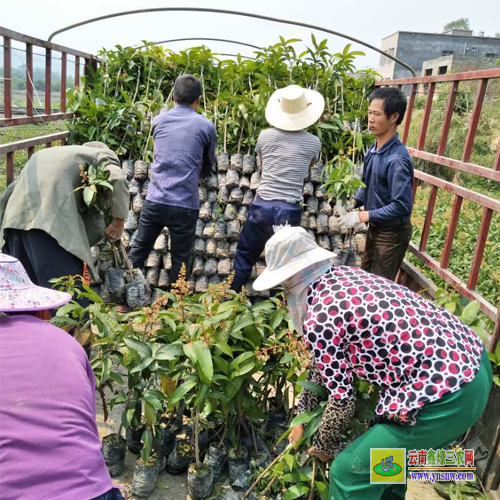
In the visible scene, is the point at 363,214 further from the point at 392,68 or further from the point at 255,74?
the point at 392,68

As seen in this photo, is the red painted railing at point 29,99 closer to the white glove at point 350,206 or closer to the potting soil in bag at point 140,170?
the potting soil in bag at point 140,170

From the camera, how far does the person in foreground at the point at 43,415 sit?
123 cm

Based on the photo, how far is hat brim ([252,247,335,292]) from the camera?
1.73 m

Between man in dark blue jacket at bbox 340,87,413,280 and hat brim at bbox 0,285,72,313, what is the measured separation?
2.12 meters

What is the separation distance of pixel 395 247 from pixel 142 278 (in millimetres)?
2081

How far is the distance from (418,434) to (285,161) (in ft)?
7.98

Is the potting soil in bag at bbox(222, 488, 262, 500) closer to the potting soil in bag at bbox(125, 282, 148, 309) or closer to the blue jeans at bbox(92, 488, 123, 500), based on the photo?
the blue jeans at bbox(92, 488, 123, 500)

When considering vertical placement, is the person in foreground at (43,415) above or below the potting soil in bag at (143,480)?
above

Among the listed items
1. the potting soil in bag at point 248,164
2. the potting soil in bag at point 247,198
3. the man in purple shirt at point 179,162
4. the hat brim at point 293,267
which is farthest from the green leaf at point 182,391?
the potting soil in bag at point 248,164

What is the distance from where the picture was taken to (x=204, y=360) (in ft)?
6.66

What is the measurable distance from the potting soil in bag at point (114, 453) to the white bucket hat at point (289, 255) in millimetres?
1211

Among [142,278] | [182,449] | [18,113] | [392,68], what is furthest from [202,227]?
[392,68]

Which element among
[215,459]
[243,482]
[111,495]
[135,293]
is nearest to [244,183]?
[135,293]

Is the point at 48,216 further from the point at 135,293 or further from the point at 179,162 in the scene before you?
the point at 135,293
